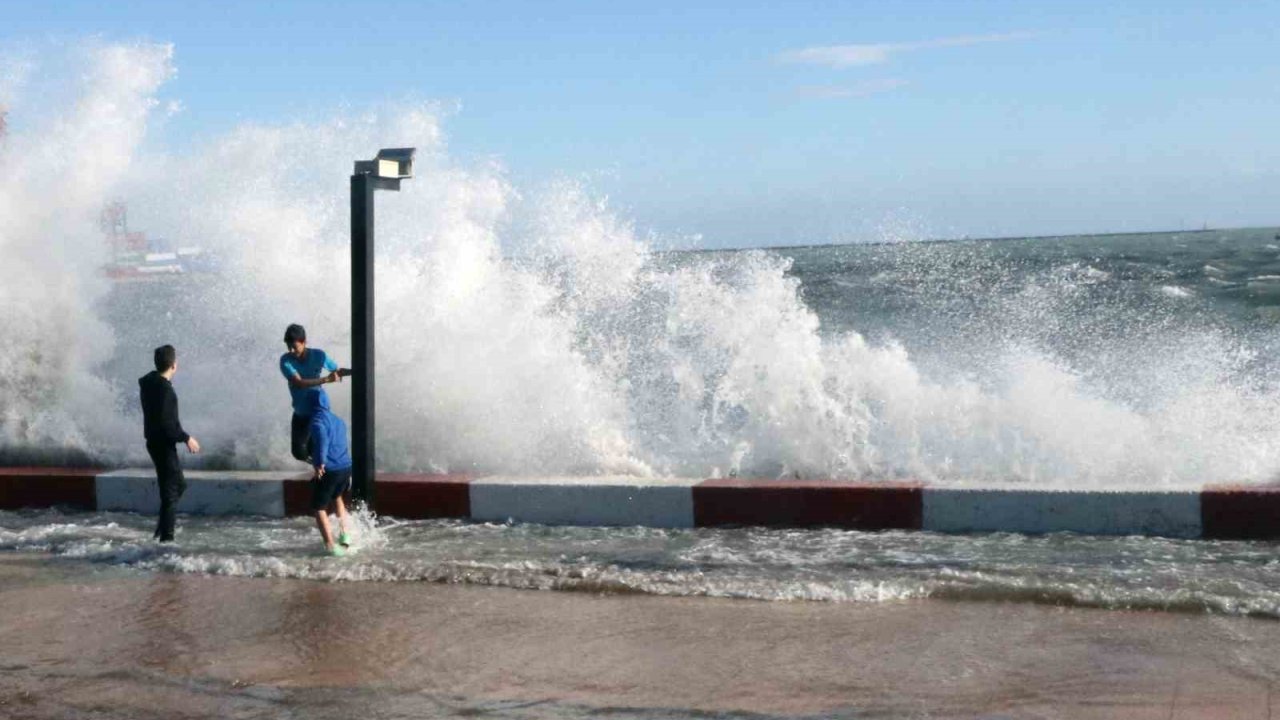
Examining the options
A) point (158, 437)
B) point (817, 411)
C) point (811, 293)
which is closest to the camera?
point (158, 437)

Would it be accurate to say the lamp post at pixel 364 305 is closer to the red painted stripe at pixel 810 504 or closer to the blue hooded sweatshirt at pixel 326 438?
the blue hooded sweatshirt at pixel 326 438

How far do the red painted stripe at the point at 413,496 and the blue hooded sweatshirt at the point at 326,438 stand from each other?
870mm

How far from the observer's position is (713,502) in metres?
7.90

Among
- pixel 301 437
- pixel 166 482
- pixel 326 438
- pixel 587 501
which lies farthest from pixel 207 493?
pixel 587 501

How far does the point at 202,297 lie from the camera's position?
11.5 metres

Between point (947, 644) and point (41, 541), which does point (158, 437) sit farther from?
point (947, 644)

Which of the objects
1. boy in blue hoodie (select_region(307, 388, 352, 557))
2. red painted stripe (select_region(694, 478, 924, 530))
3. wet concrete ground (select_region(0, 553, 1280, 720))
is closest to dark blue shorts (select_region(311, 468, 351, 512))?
boy in blue hoodie (select_region(307, 388, 352, 557))

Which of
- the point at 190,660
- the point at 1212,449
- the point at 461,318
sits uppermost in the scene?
the point at 461,318

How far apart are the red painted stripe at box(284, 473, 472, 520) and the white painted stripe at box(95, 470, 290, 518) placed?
4.6 inches

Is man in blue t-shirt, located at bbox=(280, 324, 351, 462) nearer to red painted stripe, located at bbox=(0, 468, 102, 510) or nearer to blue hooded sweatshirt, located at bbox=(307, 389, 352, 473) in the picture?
blue hooded sweatshirt, located at bbox=(307, 389, 352, 473)

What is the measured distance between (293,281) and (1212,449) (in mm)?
6863

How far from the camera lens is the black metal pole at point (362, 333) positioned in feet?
Answer: 26.5

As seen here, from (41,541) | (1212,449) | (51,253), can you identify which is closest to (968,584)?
(1212,449)

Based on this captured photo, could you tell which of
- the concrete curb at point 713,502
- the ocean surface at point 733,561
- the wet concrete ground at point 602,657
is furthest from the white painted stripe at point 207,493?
the wet concrete ground at point 602,657
